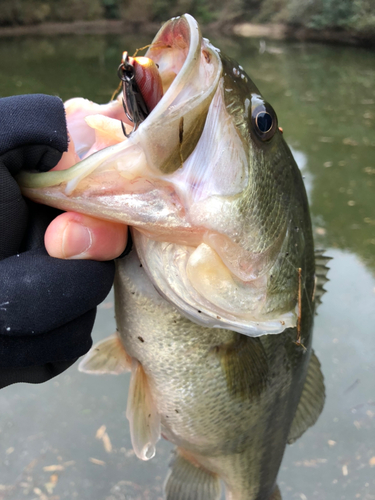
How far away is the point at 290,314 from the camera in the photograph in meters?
0.90

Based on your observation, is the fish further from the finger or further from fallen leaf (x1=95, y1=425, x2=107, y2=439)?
Result: fallen leaf (x1=95, y1=425, x2=107, y2=439)

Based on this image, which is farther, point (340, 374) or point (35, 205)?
point (340, 374)

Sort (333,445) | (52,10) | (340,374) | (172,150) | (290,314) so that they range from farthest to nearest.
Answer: (52,10)
(340,374)
(333,445)
(290,314)
(172,150)

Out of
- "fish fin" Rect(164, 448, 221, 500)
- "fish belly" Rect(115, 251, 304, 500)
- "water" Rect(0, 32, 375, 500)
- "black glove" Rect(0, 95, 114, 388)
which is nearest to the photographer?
"black glove" Rect(0, 95, 114, 388)

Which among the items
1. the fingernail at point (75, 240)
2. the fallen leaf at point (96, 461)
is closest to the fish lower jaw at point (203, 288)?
the fingernail at point (75, 240)

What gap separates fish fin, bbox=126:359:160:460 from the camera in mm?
1089

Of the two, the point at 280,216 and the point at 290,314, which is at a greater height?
the point at 280,216

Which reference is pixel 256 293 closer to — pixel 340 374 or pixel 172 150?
pixel 172 150

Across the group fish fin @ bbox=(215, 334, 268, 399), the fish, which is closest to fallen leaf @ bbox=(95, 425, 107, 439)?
the fish

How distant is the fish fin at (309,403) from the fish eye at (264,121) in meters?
0.93

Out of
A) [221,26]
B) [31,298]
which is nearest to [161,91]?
[31,298]

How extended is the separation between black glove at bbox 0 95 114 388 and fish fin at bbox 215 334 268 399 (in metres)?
0.39

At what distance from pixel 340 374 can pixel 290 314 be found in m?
1.53

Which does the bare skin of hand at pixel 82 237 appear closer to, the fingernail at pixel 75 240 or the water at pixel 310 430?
the fingernail at pixel 75 240
